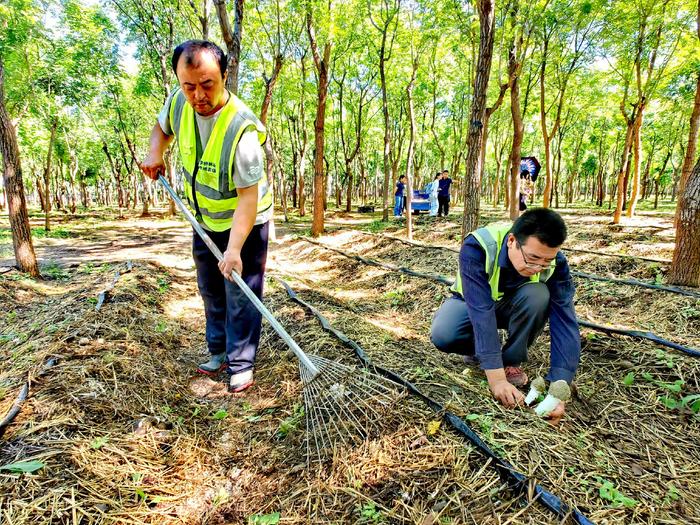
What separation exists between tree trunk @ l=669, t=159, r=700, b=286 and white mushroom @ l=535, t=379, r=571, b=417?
3337mm

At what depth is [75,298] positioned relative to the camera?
12.6 ft

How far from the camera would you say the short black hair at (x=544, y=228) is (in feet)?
6.22

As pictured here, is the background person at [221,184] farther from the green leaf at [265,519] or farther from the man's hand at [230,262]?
the green leaf at [265,519]

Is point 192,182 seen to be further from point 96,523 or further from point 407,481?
point 407,481

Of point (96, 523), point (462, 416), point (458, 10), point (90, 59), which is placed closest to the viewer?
point (96, 523)

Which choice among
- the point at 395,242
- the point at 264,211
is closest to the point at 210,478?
the point at 264,211

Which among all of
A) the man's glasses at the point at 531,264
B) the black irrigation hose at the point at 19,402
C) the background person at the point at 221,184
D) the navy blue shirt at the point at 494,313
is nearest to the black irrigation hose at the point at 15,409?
the black irrigation hose at the point at 19,402

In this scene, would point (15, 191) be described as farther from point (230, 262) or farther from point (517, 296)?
point (517, 296)

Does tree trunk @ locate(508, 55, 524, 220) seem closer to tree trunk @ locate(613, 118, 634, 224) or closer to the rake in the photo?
tree trunk @ locate(613, 118, 634, 224)

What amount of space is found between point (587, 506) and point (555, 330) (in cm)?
96

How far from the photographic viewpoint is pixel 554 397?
82.1 inches

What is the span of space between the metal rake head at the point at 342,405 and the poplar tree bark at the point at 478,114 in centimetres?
322

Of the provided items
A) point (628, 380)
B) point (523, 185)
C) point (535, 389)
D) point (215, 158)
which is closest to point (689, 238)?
point (628, 380)

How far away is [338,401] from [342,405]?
0.03 meters
